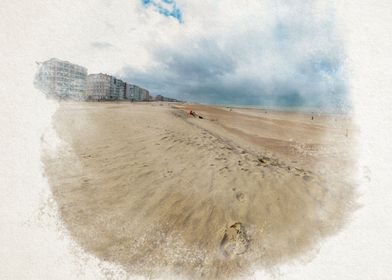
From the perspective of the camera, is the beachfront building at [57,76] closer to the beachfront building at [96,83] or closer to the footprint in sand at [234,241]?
the beachfront building at [96,83]

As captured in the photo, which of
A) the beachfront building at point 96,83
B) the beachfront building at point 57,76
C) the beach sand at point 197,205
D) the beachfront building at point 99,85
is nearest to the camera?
the beach sand at point 197,205

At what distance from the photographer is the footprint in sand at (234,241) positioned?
2.35 m

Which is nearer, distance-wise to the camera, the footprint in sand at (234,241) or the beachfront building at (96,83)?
the footprint in sand at (234,241)

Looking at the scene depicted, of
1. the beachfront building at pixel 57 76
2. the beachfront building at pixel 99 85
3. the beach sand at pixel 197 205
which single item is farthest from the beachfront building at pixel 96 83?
the beach sand at pixel 197 205

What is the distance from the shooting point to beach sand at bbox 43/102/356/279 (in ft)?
7.64

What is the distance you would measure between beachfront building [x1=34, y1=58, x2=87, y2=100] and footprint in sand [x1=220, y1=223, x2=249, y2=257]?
369 centimetres

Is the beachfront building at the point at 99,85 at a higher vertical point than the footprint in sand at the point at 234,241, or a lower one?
higher

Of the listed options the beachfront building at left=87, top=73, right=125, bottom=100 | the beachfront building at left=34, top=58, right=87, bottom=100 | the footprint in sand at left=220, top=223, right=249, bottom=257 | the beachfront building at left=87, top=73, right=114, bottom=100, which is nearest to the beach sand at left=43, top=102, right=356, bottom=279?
the footprint in sand at left=220, top=223, right=249, bottom=257

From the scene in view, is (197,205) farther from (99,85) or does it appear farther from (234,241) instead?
(99,85)

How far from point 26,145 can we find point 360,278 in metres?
4.80

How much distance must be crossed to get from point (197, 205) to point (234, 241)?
78 centimetres

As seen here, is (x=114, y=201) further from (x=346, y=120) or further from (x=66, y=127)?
(x=346, y=120)

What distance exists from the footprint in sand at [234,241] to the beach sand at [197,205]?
11 millimetres

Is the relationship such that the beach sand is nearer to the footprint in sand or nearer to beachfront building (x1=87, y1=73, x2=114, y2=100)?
the footprint in sand
